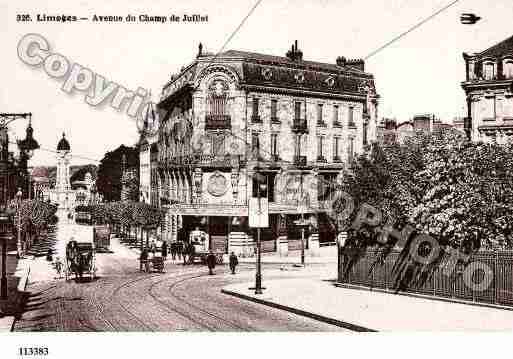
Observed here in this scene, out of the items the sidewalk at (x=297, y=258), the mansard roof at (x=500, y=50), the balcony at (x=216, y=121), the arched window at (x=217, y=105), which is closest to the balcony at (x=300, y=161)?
the balcony at (x=216, y=121)

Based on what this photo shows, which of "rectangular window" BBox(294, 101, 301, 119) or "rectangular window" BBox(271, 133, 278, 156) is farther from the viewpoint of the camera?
"rectangular window" BBox(294, 101, 301, 119)

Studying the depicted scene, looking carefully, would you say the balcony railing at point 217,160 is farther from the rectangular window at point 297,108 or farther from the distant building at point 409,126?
the distant building at point 409,126

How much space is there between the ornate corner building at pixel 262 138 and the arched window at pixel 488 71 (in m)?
12.4

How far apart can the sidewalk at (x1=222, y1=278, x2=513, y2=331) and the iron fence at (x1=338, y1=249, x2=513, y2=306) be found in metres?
0.49

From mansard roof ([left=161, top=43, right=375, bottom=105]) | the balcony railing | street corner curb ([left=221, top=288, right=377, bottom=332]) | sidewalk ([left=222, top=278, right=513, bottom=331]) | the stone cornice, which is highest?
mansard roof ([left=161, top=43, right=375, bottom=105])

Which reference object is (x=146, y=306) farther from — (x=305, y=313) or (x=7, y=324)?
(x=305, y=313)

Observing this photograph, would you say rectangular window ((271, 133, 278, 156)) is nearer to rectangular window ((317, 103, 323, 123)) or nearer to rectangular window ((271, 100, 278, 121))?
rectangular window ((271, 100, 278, 121))

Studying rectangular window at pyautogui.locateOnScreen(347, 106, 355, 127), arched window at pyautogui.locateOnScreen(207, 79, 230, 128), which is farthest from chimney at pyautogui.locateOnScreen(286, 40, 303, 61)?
arched window at pyautogui.locateOnScreen(207, 79, 230, 128)

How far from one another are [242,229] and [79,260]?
15.8 m

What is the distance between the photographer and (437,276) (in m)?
20.2

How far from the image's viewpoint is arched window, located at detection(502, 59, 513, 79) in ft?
109

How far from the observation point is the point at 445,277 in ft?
65.4

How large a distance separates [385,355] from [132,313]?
320 inches

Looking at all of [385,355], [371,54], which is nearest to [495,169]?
[371,54]
